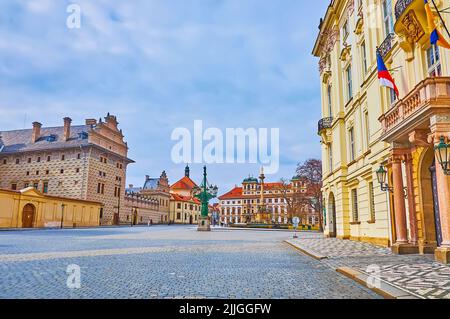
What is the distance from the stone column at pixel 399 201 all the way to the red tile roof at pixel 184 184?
11641 centimetres

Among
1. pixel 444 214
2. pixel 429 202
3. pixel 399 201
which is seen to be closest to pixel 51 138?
pixel 399 201

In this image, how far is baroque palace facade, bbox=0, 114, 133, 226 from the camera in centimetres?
5866

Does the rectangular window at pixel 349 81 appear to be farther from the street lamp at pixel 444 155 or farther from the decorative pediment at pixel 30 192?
the decorative pediment at pixel 30 192

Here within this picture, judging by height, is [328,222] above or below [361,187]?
below

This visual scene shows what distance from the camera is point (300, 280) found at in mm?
A: 7590

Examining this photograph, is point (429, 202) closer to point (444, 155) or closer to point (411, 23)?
point (444, 155)

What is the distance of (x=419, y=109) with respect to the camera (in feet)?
34.6

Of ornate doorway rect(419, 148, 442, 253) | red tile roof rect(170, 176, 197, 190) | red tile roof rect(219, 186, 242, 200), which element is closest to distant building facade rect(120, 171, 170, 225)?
red tile roof rect(170, 176, 197, 190)

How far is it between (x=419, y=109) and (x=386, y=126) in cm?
320

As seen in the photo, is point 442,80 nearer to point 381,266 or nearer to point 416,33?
point 416,33

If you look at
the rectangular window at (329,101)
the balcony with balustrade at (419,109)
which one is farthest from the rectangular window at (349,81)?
the balcony with balustrade at (419,109)

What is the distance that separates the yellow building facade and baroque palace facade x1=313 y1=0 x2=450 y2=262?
3512cm
